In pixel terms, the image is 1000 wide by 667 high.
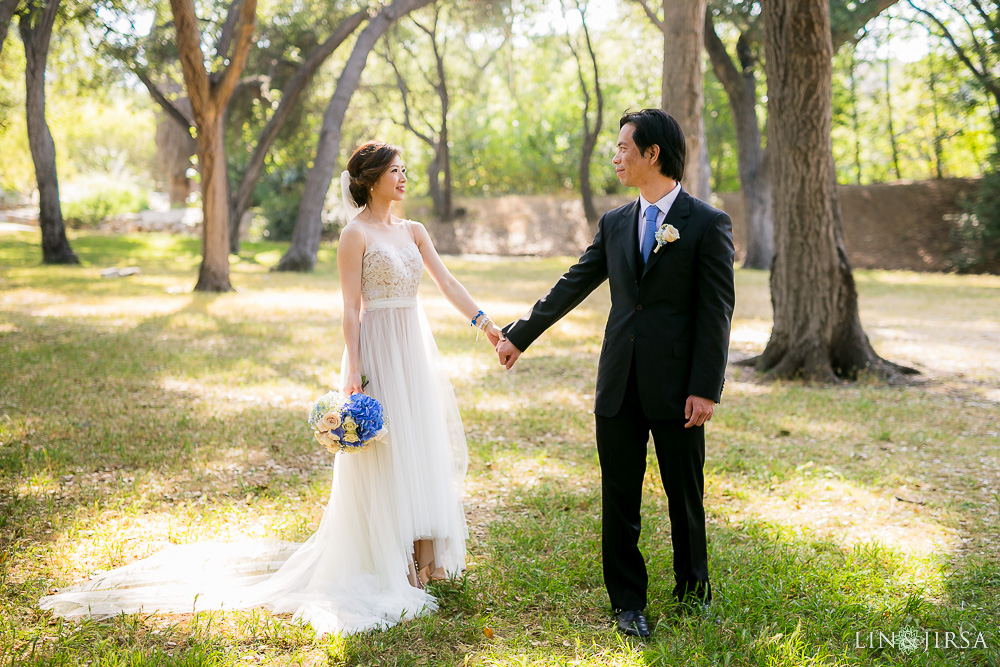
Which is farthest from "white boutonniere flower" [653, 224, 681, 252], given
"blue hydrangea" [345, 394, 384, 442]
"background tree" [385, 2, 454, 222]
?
"background tree" [385, 2, 454, 222]

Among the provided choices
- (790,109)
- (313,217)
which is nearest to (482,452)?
(790,109)

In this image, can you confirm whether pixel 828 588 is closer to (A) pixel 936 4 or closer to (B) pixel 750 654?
(B) pixel 750 654

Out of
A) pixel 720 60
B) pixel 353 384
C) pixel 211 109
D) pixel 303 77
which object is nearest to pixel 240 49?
pixel 211 109

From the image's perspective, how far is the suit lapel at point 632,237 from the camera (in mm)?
3414

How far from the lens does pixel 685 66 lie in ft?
32.6

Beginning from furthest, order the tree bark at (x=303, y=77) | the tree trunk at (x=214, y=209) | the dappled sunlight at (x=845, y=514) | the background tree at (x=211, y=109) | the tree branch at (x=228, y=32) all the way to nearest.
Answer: the tree bark at (x=303, y=77)
the tree branch at (x=228, y=32)
the tree trunk at (x=214, y=209)
the background tree at (x=211, y=109)
the dappled sunlight at (x=845, y=514)

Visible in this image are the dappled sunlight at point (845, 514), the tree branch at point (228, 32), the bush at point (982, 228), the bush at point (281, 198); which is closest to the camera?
the dappled sunlight at point (845, 514)

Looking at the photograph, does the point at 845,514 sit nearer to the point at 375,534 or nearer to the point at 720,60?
the point at 375,534

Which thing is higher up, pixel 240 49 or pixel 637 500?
pixel 240 49

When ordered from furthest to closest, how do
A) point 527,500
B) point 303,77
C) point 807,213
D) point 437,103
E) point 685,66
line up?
point 437,103, point 303,77, point 685,66, point 807,213, point 527,500

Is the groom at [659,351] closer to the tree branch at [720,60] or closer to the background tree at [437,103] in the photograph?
the tree branch at [720,60]

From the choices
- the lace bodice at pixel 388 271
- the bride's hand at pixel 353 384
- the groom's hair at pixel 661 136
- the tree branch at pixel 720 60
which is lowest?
the bride's hand at pixel 353 384

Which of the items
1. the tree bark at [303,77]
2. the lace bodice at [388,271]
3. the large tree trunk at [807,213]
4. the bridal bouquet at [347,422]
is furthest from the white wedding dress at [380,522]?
the tree bark at [303,77]

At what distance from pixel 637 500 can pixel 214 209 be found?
46.9 ft
